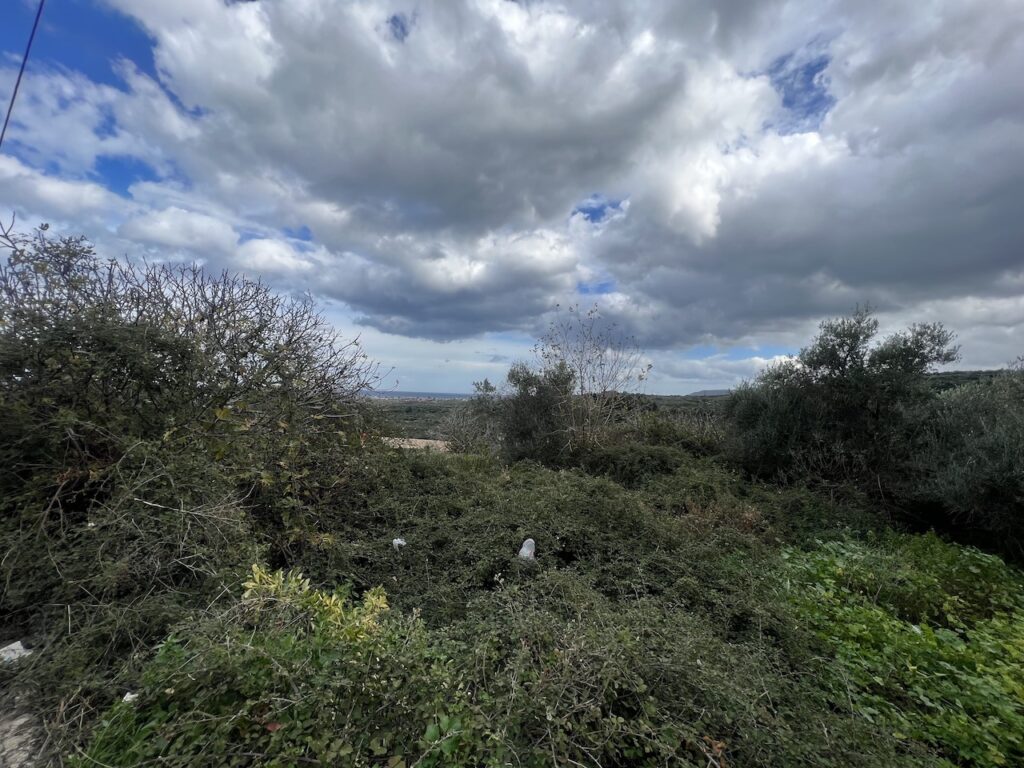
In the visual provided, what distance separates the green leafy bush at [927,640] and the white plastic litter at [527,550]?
7.11 ft

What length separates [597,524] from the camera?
4875 millimetres

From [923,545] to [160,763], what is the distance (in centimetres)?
689

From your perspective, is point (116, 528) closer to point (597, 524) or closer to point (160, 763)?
point (160, 763)

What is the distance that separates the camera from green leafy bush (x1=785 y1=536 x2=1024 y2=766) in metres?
2.34

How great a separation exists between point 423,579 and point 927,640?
3752mm

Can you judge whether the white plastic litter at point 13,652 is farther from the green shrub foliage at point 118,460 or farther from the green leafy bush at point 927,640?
the green leafy bush at point 927,640

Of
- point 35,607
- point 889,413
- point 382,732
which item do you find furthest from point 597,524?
A: point 889,413

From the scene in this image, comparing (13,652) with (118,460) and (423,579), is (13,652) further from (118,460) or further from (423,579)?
(423,579)

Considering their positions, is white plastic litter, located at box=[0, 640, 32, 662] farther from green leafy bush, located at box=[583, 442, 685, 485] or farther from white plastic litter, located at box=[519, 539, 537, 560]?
green leafy bush, located at box=[583, 442, 685, 485]

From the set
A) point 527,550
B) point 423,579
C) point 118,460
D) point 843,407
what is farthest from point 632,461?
point 118,460

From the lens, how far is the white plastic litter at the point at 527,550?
162 inches

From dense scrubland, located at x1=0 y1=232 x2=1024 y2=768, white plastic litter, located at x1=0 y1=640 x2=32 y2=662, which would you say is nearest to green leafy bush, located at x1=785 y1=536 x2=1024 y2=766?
dense scrubland, located at x1=0 y1=232 x2=1024 y2=768

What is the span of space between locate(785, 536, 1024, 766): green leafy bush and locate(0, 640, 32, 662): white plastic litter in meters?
4.39

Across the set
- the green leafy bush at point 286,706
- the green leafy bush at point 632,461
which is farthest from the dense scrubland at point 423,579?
the green leafy bush at point 632,461
